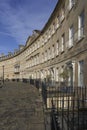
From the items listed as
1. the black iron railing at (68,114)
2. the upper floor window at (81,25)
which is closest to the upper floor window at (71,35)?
the upper floor window at (81,25)

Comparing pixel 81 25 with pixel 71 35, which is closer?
pixel 81 25

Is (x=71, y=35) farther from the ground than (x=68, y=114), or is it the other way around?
(x=71, y=35)

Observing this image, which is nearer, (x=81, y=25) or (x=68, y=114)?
(x=68, y=114)

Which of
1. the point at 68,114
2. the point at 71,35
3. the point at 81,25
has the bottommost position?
the point at 68,114

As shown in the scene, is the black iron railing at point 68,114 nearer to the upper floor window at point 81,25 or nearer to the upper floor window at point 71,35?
the upper floor window at point 81,25

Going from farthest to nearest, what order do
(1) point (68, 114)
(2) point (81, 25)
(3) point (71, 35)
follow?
(3) point (71, 35) → (2) point (81, 25) → (1) point (68, 114)

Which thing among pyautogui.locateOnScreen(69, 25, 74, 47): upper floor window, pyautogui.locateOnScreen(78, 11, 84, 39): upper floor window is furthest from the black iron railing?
pyautogui.locateOnScreen(69, 25, 74, 47): upper floor window

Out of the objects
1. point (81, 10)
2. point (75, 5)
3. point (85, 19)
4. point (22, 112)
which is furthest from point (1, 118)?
point (75, 5)

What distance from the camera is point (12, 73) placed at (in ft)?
245

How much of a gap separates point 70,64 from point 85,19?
14.2ft

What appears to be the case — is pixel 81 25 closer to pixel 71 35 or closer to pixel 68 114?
pixel 71 35

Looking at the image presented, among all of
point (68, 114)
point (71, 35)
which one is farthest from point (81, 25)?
point (68, 114)

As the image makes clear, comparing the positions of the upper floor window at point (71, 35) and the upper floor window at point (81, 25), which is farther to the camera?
the upper floor window at point (71, 35)

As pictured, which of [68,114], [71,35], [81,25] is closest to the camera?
[68,114]
